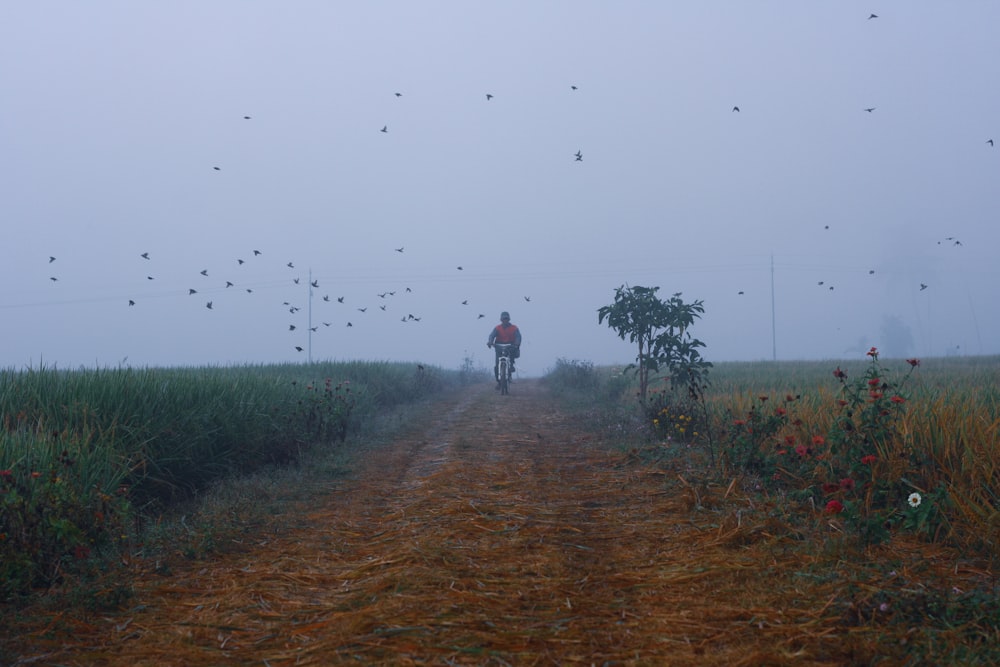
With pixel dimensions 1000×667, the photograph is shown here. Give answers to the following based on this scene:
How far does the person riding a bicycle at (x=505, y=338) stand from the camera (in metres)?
21.9

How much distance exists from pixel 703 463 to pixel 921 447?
2446 mm

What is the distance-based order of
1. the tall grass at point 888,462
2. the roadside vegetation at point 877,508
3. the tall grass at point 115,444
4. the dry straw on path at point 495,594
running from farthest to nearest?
the tall grass at point 888,462 < the tall grass at point 115,444 < the roadside vegetation at point 877,508 < the dry straw on path at point 495,594

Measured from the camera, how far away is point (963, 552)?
4.88m

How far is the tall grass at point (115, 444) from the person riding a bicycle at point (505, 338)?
926cm

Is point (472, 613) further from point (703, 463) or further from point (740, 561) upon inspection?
point (703, 463)

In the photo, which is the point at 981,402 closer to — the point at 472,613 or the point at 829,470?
the point at 829,470

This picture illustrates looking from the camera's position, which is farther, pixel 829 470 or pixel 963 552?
pixel 829 470

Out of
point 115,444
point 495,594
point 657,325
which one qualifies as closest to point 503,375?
point 657,325

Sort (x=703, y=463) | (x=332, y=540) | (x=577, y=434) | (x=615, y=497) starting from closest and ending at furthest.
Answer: (x=332, y=540) < (x=615, y=497) < (x=703, y=463) < (x=577, y=434)

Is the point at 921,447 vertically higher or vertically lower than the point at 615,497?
higher

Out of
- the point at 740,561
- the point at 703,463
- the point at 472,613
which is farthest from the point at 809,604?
the point at 703,463

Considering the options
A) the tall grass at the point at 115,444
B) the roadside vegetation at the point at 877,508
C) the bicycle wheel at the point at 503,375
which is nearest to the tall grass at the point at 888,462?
the roadside vegetation at the point at 877,508

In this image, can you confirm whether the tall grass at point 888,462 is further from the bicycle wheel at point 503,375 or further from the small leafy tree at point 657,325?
the bicycle wheel at point 503,375

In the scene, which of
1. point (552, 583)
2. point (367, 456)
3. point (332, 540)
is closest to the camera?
point (552, 583)
